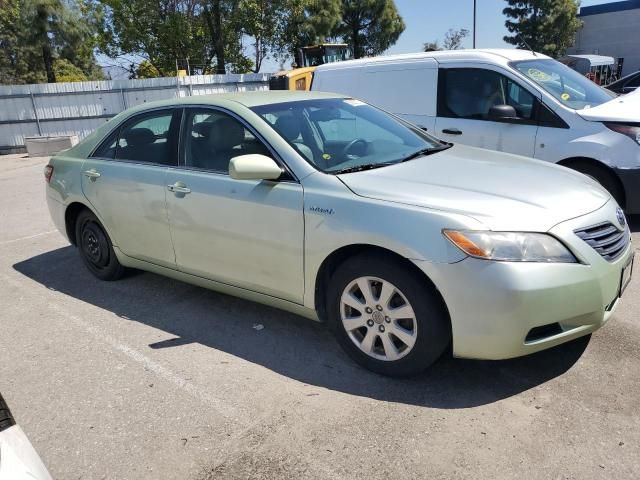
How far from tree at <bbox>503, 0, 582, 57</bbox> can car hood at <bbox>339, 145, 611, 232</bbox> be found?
150 feet

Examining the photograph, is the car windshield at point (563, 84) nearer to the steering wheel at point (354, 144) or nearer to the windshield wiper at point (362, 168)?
the steering wheel at point (354, 144)

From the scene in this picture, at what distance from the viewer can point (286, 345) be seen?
3.61 metres

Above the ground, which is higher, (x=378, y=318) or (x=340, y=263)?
(x=340, y=263)

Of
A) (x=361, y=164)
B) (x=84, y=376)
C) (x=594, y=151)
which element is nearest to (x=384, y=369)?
(x=361, y=164)

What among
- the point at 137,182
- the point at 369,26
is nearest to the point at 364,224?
the point at 137,182

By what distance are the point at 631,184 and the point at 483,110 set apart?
172 cm

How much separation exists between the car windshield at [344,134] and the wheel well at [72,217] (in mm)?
2205

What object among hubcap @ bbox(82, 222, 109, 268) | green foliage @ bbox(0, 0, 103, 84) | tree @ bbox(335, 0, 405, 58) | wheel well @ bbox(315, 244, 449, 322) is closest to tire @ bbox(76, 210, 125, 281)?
hubcap @ bbox(82, 222, 109, 268)

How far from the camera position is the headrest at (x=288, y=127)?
Result: 3.53 meters

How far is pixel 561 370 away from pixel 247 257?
6.50 feet

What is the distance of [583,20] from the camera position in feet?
161

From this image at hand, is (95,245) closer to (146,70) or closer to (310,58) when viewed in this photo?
(310,58)

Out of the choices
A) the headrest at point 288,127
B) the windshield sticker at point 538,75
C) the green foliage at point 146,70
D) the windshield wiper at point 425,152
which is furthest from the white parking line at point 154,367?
the green foliage at point 146,70

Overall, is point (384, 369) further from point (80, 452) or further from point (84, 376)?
point (84, 376)
